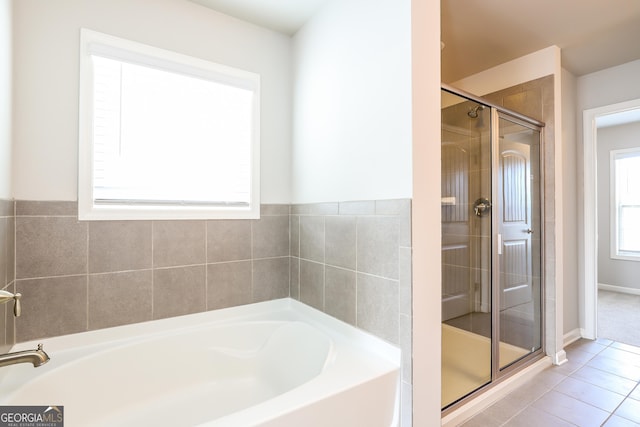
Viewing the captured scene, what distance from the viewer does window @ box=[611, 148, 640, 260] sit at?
423 cm

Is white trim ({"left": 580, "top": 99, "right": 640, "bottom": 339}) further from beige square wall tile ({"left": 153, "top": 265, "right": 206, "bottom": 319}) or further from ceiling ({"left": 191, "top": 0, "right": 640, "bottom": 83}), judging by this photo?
beige square wall tile ({"left": 153, "top": 265, "right": 206, "bottom": 319})

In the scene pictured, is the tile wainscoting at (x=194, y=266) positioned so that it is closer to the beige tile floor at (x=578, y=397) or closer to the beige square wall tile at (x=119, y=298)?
the beige square wall tile at (x=119, y=298)

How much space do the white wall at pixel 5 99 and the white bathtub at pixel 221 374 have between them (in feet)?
2.70

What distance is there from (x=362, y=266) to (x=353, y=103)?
931 mm

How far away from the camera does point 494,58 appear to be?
2.61 metres

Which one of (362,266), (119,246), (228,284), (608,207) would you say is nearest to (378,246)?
(362,266)

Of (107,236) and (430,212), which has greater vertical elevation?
(430,212)

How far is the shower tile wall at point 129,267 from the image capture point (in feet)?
4.93

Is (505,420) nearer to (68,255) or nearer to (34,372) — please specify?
(34,372)

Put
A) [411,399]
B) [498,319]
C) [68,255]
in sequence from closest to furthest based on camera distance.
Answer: [411,399]
[68,255]
[498,319]

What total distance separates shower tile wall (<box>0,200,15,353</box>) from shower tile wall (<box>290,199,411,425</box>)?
5.02ft

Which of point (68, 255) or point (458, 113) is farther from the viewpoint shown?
point (458, 113)

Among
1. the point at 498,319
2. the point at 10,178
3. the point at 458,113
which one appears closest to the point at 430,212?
the point at 458,113

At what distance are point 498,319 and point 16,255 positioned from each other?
2896 mm
